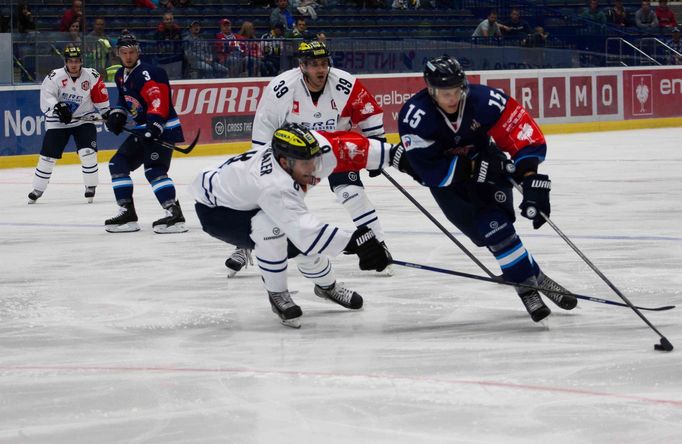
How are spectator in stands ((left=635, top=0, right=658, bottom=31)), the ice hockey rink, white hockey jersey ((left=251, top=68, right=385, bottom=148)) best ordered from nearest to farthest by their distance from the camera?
1. the ice hockey rink
2. white hockey jersey ((left=251, top=68, right=385, bottom=148))
3. spectator in stands ((left=635, top=0, right=658, bottom=31))

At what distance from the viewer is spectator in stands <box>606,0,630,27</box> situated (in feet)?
69.2

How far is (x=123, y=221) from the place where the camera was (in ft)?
28.2

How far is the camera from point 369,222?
6.71m

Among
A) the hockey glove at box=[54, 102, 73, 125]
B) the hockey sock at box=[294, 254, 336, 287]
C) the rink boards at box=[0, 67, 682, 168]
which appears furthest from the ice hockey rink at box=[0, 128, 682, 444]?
the rink boards at box=[0, 67, 682, 168]

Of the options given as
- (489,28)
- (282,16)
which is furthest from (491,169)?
(489,28)

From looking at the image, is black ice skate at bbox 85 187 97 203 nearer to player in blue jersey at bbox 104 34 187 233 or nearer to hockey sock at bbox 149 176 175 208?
player in blue jersey at bbox 104 34 187 233

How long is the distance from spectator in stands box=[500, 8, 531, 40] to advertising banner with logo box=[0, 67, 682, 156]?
856mm

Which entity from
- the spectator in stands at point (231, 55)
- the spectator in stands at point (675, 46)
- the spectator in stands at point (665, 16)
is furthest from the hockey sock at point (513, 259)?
the spectator in stands at point (665, 16)

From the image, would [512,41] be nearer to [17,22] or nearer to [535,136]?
→ [17,22]

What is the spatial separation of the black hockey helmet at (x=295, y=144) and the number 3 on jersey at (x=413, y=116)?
0.45 metres

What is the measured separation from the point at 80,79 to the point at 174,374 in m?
7.28

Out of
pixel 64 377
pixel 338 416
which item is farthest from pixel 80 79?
pixel 338 416

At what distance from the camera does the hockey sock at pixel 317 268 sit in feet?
17.1

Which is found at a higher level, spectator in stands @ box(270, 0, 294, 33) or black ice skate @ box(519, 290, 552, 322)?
spectator in stands @ box(270, 0, 294, 33)
